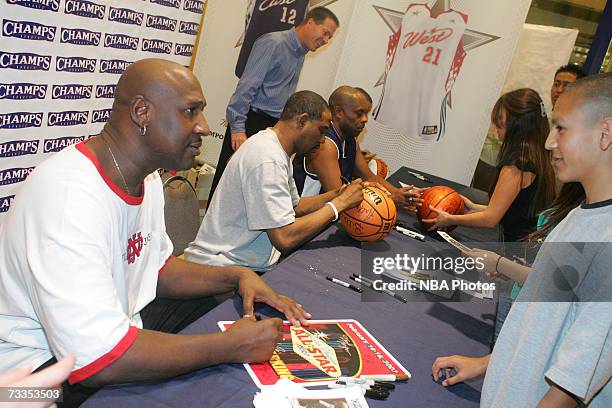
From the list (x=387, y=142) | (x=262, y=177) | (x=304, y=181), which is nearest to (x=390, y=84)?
(x=387, y=142)

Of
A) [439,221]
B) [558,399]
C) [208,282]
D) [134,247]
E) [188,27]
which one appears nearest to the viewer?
[558,399]

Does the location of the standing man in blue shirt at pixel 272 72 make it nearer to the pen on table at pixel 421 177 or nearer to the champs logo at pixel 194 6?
the champs logo at pixel 194 6

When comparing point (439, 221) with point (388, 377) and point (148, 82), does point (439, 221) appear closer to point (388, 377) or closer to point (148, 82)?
point (388, 377)

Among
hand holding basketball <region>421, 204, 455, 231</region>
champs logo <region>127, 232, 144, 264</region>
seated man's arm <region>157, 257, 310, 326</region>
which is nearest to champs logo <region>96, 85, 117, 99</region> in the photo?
seated man's arm <region>157, 257, 310, 326</region>

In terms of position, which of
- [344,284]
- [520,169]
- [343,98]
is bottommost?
[344,284]

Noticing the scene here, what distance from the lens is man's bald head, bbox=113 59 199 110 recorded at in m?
1.78

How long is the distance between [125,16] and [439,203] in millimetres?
2522

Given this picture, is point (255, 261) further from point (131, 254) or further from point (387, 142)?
point (387, 142)

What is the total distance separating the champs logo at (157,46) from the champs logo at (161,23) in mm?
109

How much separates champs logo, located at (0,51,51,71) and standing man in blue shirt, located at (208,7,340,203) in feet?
5.69

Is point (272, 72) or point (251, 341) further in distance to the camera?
point (272, 72)

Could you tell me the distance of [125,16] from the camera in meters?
4.12

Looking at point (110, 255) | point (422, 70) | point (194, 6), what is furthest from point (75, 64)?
point (422, 70)

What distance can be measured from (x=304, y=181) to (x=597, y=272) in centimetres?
269
